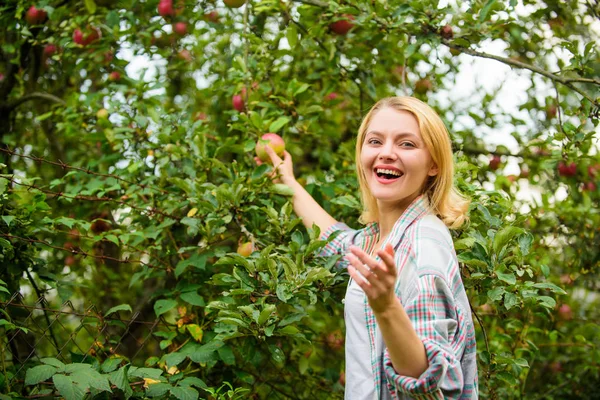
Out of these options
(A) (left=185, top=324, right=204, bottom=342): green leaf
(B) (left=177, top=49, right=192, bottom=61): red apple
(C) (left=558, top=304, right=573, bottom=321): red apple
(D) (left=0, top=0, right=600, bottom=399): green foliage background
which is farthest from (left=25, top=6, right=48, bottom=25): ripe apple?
(C) (left=558, top=304, right=573, bottom=321): red apple

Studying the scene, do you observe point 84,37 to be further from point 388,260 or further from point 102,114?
point 388,260

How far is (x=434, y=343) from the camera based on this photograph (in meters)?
1.30

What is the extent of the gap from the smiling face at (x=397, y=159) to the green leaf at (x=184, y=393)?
755mm

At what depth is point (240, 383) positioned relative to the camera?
244cm

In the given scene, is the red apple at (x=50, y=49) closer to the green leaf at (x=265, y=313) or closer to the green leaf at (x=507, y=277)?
the green leaf at (x=265, y=313)

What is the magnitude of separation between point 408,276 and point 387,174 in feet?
1.07

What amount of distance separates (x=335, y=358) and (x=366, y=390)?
1.73m

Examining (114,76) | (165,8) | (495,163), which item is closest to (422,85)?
(495,163)

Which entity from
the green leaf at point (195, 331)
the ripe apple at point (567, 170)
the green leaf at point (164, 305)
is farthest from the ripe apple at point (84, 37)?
the ripe apple at point (567, 170)

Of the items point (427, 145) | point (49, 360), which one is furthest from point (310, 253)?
point (49, 360)

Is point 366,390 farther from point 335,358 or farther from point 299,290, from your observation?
point 335,358

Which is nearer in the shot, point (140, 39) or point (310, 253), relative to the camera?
point (310, 253)

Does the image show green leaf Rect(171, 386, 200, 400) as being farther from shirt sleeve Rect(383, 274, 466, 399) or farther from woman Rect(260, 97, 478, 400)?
shirt sleeve Rect(383, 274, 466, 399)

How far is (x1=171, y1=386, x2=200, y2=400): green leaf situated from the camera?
1.74m
